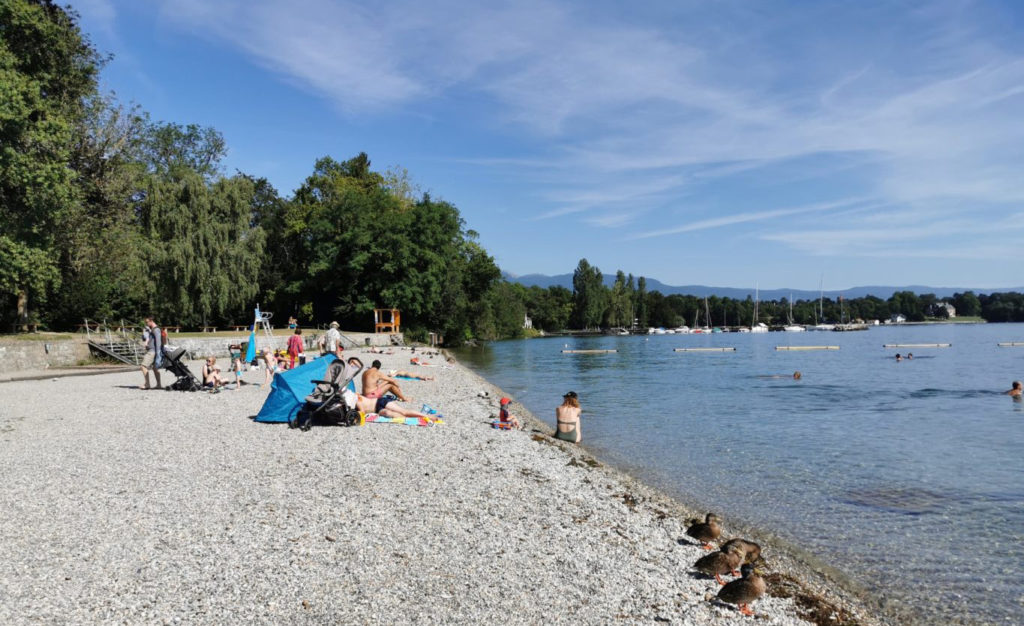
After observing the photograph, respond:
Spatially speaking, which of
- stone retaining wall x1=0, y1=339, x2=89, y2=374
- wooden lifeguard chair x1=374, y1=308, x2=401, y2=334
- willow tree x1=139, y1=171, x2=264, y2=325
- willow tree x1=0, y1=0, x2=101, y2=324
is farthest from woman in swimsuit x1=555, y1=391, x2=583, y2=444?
wooden lifeguard chair x1=374, y1=308, x2=401, y2=334

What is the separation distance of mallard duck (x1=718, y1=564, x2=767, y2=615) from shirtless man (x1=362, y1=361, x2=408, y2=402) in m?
10.5

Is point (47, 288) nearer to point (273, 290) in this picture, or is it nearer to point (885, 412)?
point (273, 290)

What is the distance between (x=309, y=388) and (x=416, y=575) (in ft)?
29.2

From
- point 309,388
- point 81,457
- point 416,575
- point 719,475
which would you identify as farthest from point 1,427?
point 719,475

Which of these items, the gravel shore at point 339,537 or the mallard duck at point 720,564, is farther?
the mallard duck at point 720,564

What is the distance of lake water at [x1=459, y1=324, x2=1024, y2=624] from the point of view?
743 cm

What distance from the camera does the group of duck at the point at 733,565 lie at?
559 cm

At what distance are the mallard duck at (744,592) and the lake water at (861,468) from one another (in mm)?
1870

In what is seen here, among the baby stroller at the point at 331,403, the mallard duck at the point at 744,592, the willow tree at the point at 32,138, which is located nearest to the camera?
the mallard duck at the point at 744,592

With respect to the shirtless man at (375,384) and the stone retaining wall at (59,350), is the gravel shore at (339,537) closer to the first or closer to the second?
the shirtless man at (375,384)

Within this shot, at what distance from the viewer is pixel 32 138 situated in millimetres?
25484

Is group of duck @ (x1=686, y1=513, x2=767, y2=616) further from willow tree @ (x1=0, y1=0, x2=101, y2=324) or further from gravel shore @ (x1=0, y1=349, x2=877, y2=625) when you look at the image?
willow tree @ (x1=0, y1=0, x2=101, y2=324)

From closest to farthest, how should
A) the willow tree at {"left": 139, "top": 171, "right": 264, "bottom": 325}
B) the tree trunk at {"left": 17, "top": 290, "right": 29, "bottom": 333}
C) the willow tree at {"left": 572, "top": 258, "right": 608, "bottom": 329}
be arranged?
the tree trunk at {"left": 17, "top": 290, "right": 29, "bottom": 333} < the willow tree at {"left": 139, "top": 171, "right": 264, "bottom": 325} < the willow tree at {"left": 572, "top": 258, "right": 608, "bottom": 329}

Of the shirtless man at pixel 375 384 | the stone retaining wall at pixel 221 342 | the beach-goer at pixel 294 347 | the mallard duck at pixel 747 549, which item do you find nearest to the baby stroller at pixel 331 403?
the shirtless man at pixel 375 384
